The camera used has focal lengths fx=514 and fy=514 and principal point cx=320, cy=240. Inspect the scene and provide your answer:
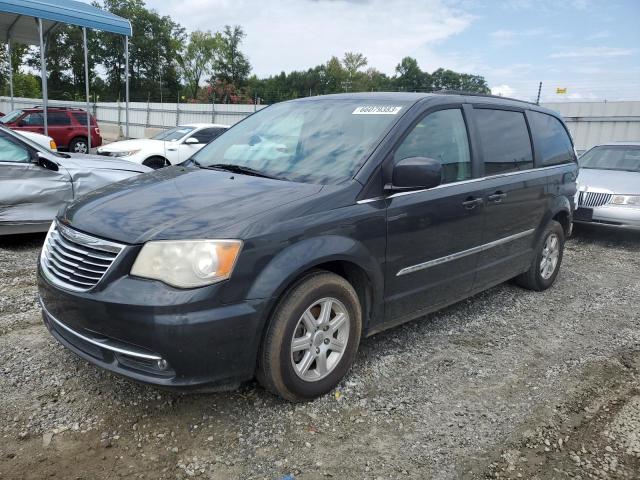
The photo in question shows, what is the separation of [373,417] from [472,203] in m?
1.73

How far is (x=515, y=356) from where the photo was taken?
12.2ft

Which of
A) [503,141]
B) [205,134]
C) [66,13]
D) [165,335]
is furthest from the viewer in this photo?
[205,134]

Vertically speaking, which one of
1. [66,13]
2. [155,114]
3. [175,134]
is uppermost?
[66,13]

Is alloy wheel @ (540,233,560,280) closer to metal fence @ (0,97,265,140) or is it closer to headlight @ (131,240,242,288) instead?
headlight @ (131,240,242,288)

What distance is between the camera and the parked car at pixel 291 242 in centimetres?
244

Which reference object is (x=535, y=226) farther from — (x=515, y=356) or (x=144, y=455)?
(x=144, y=455)

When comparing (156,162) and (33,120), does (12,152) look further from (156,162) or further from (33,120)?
(33,120)

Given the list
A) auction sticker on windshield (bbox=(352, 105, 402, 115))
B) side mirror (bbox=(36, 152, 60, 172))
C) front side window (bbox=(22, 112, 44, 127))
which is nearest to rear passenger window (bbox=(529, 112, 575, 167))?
auction sticker on windshield (bbox=(352, 105, 402, 115))

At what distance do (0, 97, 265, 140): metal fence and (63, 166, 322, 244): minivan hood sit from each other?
21.7 m

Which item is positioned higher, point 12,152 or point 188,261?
point 12,152

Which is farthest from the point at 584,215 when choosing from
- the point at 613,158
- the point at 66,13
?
the point at 66,13

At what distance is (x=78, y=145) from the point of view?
17.7 metres

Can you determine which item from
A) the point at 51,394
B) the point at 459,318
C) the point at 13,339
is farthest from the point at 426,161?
the point at 13,339

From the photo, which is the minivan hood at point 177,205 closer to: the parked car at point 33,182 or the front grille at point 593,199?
the parked car at point 33,182
